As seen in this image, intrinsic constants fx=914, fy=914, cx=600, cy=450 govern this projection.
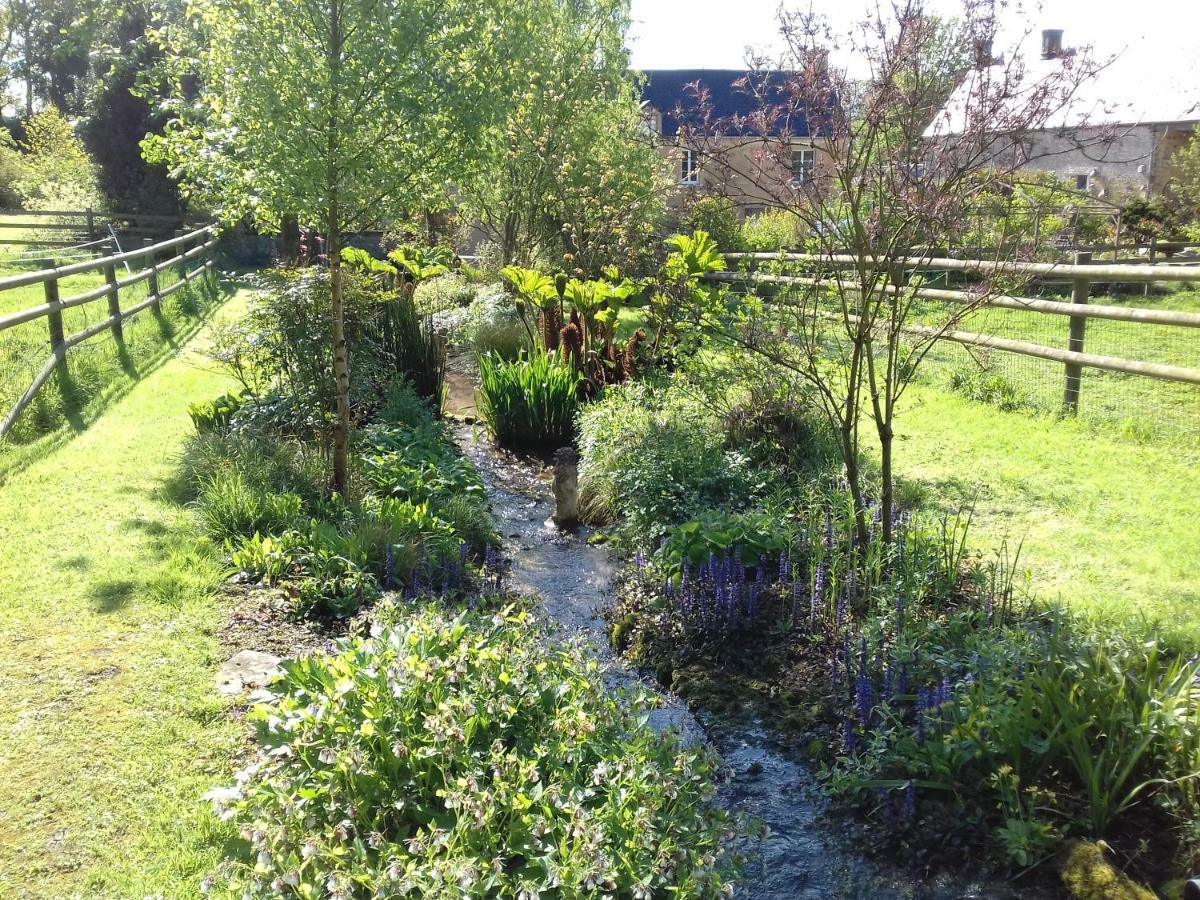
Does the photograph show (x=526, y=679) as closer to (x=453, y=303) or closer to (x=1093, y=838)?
(x=1093, y=838)

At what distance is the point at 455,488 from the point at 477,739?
11.3 feet

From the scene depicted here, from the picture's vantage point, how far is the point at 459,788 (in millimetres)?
2527

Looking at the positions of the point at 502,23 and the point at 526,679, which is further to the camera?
the point at 502,23

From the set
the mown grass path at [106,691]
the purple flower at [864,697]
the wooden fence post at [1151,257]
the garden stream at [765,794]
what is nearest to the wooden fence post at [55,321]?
the mown grass path at [106,691]

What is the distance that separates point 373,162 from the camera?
5.50 m

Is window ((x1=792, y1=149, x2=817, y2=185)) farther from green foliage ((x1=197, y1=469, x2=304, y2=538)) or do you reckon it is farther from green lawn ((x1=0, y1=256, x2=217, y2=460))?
green lawn ((x1=0, y1=256, x2=217, y2=460))

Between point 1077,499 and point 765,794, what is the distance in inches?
135

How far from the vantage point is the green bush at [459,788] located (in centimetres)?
238

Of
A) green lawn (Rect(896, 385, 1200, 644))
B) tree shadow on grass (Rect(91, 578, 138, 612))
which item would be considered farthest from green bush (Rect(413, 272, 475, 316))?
tree shadow on grass (Rect(91, 578, 138, 612))

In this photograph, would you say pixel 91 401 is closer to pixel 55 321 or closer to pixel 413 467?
pixel 55 321

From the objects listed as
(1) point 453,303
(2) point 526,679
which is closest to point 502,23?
(2) point 526,679

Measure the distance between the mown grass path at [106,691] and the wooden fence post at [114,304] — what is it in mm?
4856

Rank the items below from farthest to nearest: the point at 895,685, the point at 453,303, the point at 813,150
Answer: the point at 453,303, the point at 813,150, the point at 895,685

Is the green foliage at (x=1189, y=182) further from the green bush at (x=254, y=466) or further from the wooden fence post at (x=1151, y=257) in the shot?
the green bush at (x=254, y=466)
